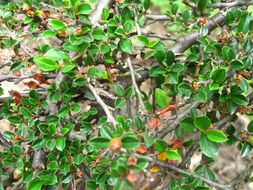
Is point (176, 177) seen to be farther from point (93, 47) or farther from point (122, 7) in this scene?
point (122, 7)

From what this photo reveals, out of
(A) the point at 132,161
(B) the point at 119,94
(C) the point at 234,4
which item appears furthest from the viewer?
(C) the point at 234,4

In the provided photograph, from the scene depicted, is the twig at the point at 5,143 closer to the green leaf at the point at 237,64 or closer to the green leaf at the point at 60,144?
the green leaf at the point at 60,144

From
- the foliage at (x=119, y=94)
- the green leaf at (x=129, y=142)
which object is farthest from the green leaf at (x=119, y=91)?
the green leaf at (x=129, y=142)

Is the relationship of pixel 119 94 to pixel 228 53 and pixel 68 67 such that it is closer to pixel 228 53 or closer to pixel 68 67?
pixel 68 67

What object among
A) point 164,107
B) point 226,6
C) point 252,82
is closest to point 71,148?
point 164,107

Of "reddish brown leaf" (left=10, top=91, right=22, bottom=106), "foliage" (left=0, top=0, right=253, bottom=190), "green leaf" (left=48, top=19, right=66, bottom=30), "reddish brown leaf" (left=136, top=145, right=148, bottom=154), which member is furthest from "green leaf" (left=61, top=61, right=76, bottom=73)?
"reddish brown leaf" (left=136, top=145, right=148, bottom=154)

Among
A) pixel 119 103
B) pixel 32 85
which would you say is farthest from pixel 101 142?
pixel 32 85

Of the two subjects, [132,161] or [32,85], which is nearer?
[132,161]

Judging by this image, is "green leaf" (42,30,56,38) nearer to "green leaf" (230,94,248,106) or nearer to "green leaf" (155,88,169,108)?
"green leaf" (155,88,169,108)
